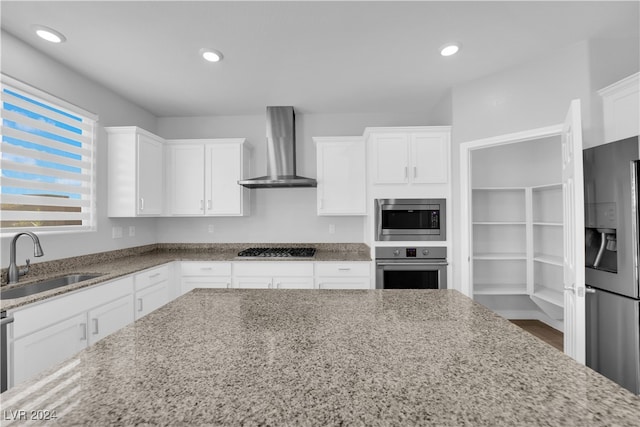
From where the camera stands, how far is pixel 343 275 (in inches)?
119

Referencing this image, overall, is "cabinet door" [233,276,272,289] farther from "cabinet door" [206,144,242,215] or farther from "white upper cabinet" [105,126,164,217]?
"white upper cabinet" [105,126,164,217]

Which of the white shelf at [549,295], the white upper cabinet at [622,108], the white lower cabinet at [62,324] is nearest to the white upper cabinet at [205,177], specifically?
the white lower cabinet at [62,324]

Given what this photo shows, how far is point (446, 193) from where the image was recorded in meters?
3.02

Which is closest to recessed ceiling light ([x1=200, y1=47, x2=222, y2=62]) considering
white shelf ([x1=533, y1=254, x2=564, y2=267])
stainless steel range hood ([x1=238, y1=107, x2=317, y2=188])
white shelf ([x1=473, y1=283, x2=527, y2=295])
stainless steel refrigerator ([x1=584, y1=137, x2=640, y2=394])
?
stainless steel range hood ([x1=238, y1=107, x2=317, y2=188])

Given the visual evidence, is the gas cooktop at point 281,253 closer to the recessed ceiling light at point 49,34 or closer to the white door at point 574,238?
the white door at point 574,238

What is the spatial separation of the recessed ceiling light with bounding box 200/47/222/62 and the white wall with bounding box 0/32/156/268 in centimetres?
126

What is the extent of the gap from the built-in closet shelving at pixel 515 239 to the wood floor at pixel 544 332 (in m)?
0.43

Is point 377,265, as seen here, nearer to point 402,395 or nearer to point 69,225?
point 402,395

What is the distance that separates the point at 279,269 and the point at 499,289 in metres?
2.59

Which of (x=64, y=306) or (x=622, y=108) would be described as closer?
(x=64, y=306)

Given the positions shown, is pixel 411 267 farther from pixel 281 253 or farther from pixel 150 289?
pixel 150 289

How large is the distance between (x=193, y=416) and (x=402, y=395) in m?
0.41

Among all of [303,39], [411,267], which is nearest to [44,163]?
[303,39]

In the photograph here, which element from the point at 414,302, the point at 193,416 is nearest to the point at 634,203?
the point at 414,302
